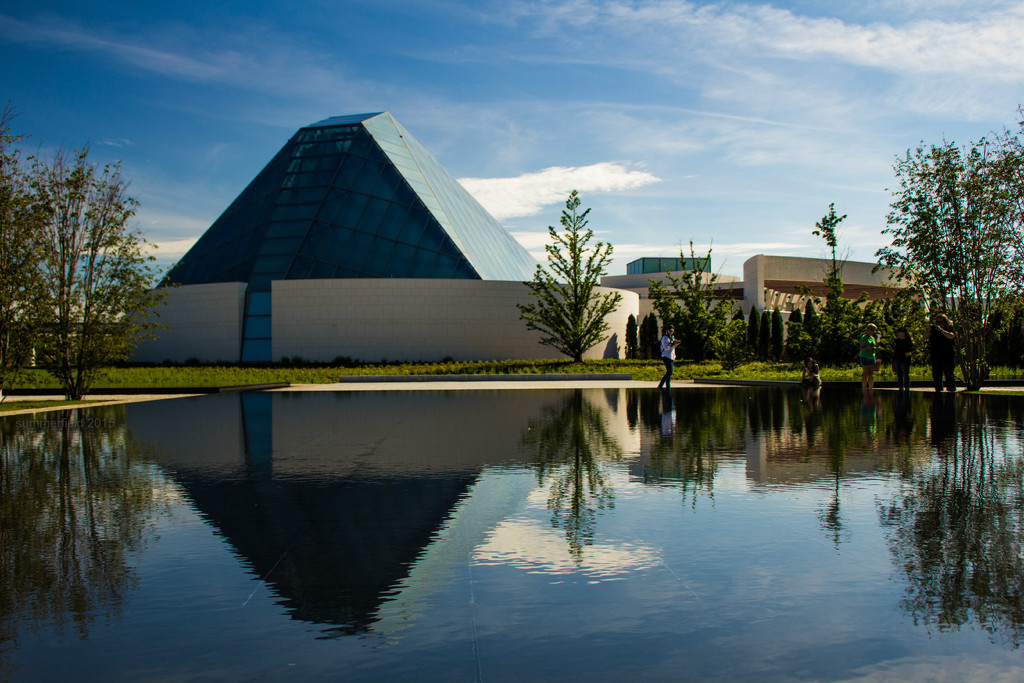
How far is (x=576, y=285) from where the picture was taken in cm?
3139

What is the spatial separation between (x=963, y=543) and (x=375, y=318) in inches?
1161

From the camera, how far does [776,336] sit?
39062 millimetres

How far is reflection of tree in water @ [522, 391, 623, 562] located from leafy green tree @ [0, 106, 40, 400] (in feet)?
35.6

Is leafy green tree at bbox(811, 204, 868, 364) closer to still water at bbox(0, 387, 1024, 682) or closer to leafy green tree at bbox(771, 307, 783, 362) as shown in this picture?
leafy green tree at bbox(771, 307, 783, 362)

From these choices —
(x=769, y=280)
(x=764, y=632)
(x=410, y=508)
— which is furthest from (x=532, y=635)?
(x=769, y=280)

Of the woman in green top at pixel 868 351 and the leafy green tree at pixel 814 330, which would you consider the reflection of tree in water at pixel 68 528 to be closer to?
the woman in green top at pixel 868 351

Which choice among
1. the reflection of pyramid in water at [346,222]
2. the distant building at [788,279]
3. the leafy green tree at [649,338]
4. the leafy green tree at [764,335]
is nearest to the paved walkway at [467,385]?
the reflection of pyramid in water at [346,222]

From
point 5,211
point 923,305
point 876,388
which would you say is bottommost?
point 876,388

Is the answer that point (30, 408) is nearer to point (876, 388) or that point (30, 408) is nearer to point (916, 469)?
point (916, 469)

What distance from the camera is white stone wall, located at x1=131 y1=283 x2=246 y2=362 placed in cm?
3353

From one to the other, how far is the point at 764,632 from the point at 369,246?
32452 mm

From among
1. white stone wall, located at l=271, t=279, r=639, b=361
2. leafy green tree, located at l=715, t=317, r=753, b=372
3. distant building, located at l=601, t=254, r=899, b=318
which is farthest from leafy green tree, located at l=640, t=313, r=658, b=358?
white stone wall, located at l=271, t=279, r=639, b=361

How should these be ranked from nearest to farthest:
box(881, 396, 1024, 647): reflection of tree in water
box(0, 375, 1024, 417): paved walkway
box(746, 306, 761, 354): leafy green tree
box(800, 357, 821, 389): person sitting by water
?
box(881, 396, 1024, 647): reflection of tree in water
box(0, 375, 1024, 417): paved walkway
box(800, 357, 821, 389): person sitting by water
box(746, 306, 761, 354): leafy green tree

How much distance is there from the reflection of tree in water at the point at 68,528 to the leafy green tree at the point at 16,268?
6.79 metres
